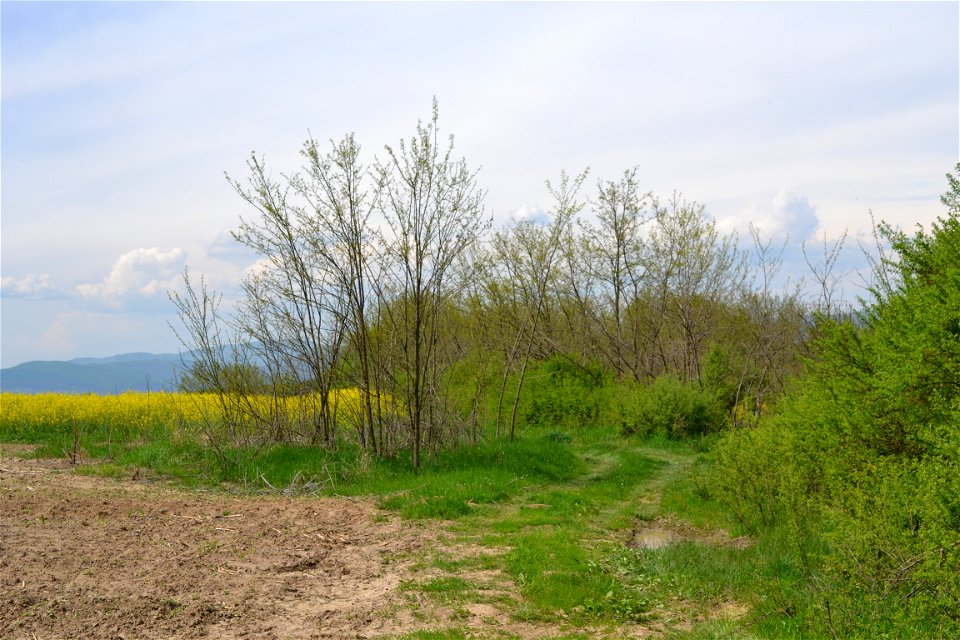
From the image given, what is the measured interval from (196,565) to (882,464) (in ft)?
19.7

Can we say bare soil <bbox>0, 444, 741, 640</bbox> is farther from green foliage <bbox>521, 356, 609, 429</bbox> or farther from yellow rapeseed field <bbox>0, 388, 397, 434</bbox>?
green foliage <bbox>521, 356, 609, 429</bbox>

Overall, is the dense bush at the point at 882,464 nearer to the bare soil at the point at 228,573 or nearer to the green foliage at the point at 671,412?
the bare soil at the point at 228,573

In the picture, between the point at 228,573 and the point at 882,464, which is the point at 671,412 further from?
the point at 228,573

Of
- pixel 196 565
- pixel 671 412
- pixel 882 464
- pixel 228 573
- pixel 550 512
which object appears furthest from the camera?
pixel 671 412

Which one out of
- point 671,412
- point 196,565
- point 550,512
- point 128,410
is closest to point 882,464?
point 550,512

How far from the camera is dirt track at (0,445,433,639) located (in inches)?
207

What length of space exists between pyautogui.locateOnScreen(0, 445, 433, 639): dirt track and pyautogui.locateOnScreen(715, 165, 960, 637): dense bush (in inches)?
130

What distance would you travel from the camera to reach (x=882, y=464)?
601cm

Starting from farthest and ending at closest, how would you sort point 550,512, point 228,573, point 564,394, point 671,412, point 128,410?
point 564,394, point 128,410, point 671,412, point 550,512, point 228,573

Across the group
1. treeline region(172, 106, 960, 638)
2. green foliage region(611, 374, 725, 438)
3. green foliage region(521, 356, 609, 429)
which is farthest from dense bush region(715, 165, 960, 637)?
green foliage region(521, 356, 609, 429)

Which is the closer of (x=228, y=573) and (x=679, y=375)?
(x=228, y=573)

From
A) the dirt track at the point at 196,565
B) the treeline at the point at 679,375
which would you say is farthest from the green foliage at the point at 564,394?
the dirt track at the point at 196,565

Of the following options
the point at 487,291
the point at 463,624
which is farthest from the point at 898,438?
the point at 487,291

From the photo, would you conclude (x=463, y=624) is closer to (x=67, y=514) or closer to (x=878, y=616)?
(x=878, y=616)
